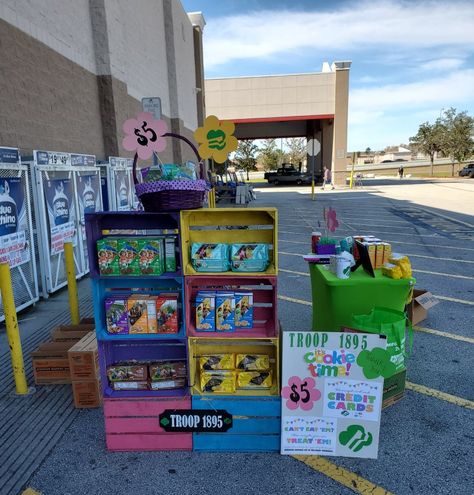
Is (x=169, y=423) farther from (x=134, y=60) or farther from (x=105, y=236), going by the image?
(x=134, y=60)

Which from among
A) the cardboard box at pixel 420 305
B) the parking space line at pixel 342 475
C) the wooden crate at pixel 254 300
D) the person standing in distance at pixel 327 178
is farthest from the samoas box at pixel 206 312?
the person standing in distance at pixel 327 178

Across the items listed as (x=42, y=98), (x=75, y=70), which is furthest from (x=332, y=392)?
(x=75, y=70)

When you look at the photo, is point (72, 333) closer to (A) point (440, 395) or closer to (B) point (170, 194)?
(B) point (170, 194)

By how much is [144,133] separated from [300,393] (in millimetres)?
2407

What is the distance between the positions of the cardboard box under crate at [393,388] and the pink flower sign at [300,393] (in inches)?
35.3

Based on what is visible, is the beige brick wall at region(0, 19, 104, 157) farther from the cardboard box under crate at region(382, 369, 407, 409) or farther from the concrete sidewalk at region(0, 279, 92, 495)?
the cardboard box under crate at region(382, 369, 407, 409)

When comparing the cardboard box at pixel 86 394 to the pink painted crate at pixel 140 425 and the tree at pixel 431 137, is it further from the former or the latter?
the tree at pixel 431 137

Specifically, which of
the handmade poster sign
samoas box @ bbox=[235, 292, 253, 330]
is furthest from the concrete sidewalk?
the handmade poster sign

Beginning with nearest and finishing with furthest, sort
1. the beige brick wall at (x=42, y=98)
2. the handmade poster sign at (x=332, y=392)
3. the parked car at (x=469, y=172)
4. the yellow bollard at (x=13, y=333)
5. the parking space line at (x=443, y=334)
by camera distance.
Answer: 1. the handmade poster sign at (x=332, y=392)
2. the yellow bollard at (x=13, y=333)
3. the parking space line at (x=443, y=334)
4. the beige brick wall at (x=42, y=98)
5. the parked car at (x=469, y=172)

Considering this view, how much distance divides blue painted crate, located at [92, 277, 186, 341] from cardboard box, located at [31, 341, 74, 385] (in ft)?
4.06

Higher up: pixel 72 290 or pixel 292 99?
pixel 292 99

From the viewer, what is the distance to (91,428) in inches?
137

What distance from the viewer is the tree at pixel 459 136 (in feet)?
150

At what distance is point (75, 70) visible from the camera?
878cm
